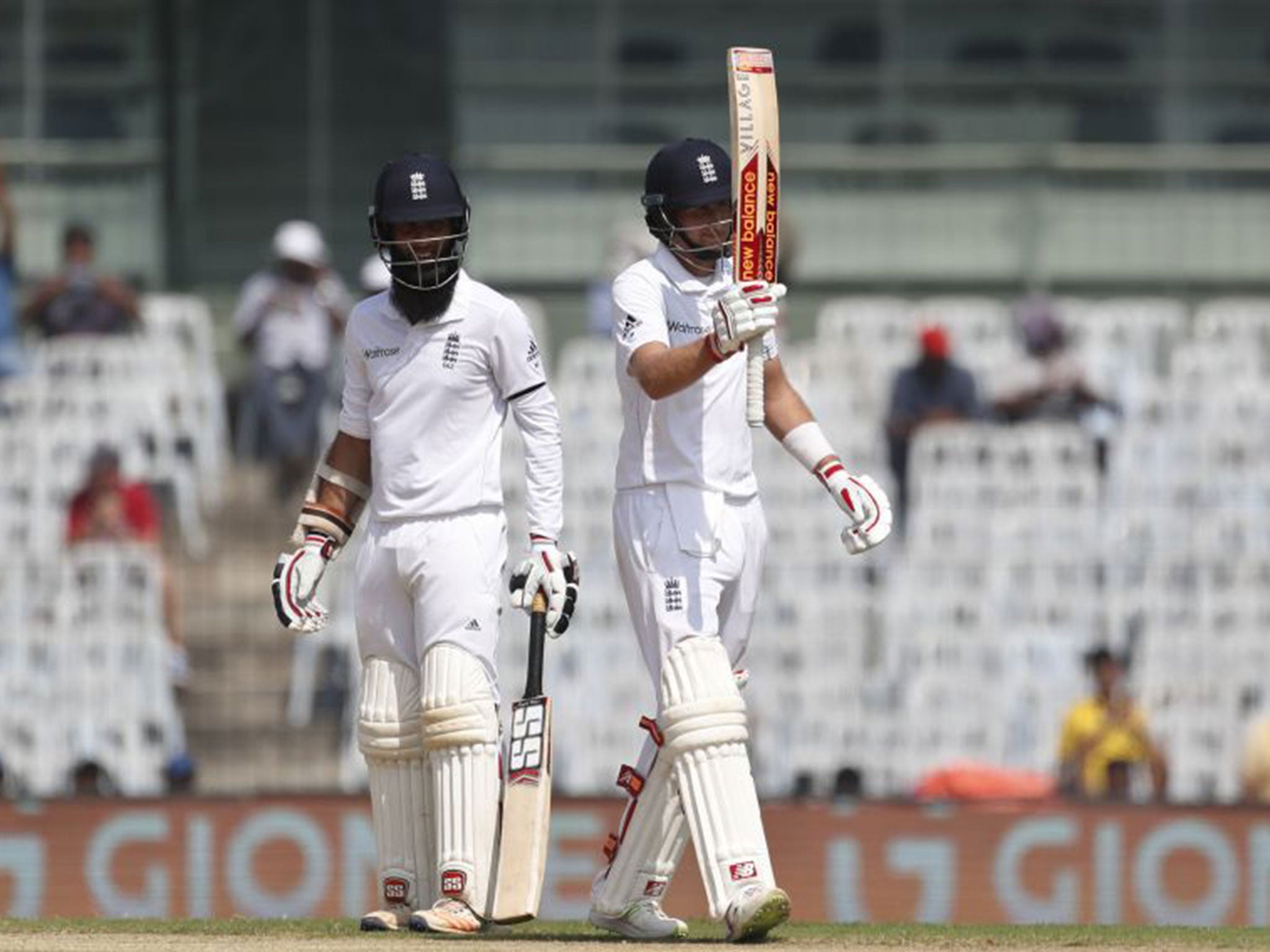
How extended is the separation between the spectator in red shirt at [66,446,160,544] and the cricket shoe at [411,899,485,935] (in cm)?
620

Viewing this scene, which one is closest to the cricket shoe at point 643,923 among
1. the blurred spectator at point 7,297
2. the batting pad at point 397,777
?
the batting pad at point 397,777

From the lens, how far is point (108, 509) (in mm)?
13508

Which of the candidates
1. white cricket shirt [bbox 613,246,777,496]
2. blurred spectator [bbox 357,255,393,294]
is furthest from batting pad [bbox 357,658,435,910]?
blurred spectator [bbox 357,255,393,294]

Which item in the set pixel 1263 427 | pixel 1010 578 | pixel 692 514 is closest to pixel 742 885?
pixel 692 514

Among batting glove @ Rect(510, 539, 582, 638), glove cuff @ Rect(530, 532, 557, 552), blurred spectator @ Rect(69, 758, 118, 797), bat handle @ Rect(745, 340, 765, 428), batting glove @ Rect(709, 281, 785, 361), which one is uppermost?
batting glove @ Rect(709, 281, 785, 361)

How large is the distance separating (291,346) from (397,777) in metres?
6.95

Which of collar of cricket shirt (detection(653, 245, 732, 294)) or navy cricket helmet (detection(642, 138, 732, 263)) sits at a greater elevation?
navy cricket helmet (detection(642, 138, 732, 263))

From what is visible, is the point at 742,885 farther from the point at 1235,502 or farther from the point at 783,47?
the point at 783,47

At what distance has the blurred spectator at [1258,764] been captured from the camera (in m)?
12.6

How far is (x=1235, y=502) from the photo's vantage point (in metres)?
14.0

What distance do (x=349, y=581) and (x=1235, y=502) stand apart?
403 centimetres

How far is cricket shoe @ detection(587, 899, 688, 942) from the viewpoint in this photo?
767cm

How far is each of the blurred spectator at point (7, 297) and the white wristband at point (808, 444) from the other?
24.9 ft

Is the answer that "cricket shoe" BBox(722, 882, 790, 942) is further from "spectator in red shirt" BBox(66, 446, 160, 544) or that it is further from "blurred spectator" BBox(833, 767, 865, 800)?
"spectator in red shirt" BBox(66, 446, 160, 544)
